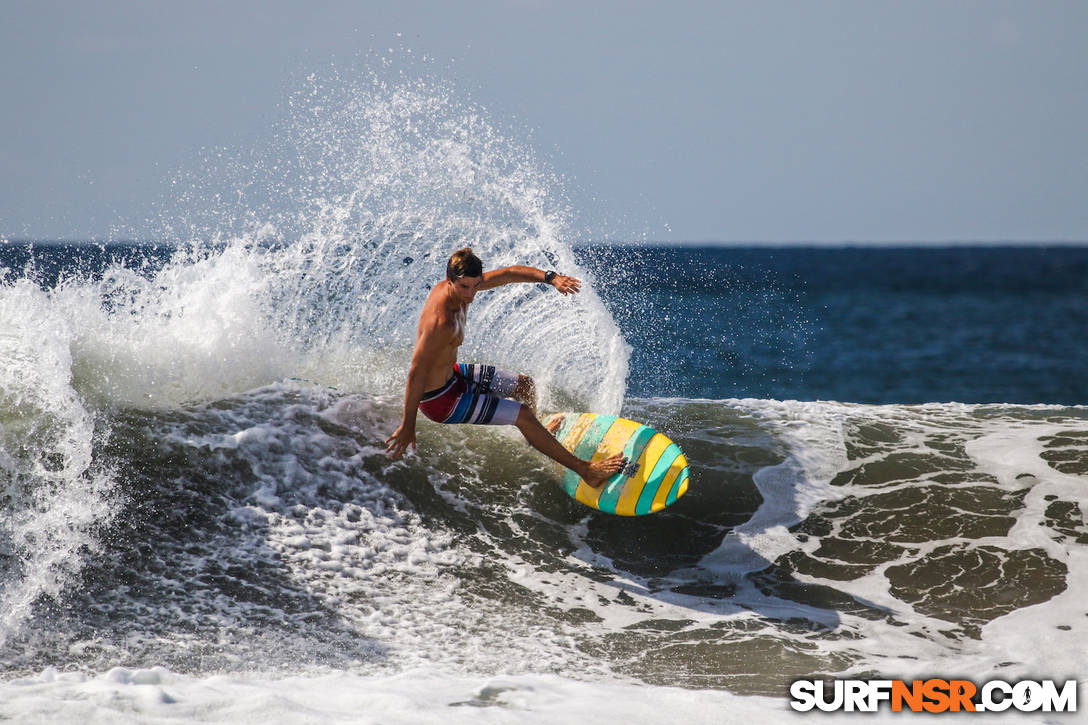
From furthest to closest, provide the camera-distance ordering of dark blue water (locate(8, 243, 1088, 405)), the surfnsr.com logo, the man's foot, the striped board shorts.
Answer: dark blue water (locate(8, 243, 1088, 405)) < the man's foot < the striped board shorts < the surfnsr.com logo

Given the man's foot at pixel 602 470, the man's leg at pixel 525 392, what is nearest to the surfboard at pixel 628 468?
the man's foot at pixel 602 470

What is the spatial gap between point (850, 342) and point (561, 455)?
76.7ft

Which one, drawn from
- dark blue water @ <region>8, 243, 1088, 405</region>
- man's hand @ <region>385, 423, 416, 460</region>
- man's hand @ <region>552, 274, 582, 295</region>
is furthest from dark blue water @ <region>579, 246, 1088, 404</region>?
man's hand @ <region>385, 423, 416, 460</region>

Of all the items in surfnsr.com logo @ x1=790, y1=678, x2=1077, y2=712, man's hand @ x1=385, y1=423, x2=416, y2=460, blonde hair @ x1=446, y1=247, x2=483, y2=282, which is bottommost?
surfnsr.com logo @ x1=790, y1=678, x2=1077, y2=712

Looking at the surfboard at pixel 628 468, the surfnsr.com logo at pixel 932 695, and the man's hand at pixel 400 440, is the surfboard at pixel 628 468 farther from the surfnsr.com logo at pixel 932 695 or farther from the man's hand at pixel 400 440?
the surfnsr.com logo at pixel 932 695

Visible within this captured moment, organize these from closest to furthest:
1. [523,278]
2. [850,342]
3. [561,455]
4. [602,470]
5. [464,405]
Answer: [464,405] → [561,455] → [602,470] → [523,278] → [850,342]

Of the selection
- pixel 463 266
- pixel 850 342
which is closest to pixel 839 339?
pixel 850 342

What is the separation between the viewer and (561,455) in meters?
6.76

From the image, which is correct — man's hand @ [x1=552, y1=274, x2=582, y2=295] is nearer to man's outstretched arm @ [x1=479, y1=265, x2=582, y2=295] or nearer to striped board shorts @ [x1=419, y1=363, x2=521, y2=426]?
man's outstretched arm @ [x1=479, y1=265, x2=582, y2=295]

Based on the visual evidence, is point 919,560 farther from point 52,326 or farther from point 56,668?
point 52,326

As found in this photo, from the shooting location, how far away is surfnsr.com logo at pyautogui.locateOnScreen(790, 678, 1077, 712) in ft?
14.9

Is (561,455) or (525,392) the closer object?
(561,455)

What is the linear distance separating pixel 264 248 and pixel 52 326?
2.14 m

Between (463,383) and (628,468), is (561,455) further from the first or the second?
(463,383)
